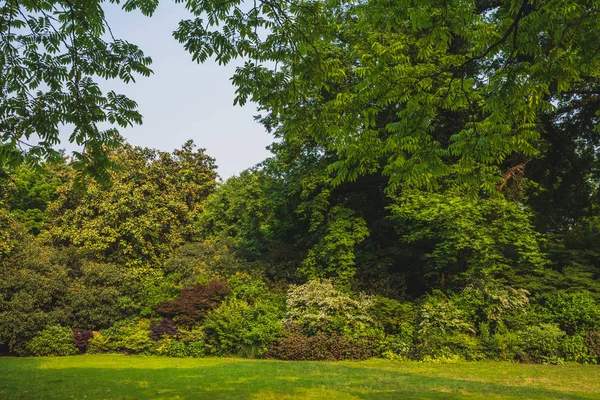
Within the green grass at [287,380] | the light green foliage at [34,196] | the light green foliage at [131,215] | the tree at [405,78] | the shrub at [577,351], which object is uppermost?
the light green foliage at [34,196]

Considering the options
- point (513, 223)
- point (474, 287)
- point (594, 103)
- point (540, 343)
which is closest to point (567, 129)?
point (594, 103)

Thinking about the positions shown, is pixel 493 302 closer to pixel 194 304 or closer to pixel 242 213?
pixel 194 304

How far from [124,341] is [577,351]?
14.0 m

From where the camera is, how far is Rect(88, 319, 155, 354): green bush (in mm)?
14758

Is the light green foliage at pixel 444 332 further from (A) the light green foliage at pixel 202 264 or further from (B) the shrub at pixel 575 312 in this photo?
(A) the light green foliage at pixel 202 264

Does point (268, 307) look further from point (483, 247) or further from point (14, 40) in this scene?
point (14, 40)

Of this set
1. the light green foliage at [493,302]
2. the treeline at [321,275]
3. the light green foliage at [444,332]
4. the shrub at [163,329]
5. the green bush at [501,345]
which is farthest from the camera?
the shrub at [163,329]

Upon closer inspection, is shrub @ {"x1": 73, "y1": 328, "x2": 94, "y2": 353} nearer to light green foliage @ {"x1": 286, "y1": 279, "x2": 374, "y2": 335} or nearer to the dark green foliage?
the dark green foliage

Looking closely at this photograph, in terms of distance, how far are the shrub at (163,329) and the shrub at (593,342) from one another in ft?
41.8

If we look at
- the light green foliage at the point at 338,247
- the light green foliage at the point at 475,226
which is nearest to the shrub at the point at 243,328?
the light green foliage at the point at 338,247

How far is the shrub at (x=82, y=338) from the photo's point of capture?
1510cm

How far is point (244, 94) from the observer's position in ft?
17.3

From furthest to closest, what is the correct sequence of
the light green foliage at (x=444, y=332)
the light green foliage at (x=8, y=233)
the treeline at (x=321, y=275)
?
1. the light green foliage at (x=8, y=233)
2. the treeline at (x=321, y=275)
3. the light green foliage at (x=444, y=332)

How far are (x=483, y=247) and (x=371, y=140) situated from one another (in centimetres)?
1004
